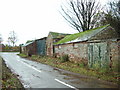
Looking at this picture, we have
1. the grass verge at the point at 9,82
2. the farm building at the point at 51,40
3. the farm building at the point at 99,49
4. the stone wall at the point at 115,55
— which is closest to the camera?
the grass verge at the point at 9,82

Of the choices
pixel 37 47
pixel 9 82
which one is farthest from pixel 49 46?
pixel 9 82

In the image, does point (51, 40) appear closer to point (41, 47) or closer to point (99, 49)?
point (41, 47)

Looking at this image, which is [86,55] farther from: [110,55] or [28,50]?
[28,50]

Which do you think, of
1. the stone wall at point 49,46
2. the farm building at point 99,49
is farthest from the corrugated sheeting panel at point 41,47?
the farm building at point 99,49

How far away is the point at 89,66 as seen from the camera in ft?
35.7

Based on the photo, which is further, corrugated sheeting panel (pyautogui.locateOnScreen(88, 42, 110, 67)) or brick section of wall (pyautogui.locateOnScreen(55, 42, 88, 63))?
brick section of wall (pyautogui.locateOnScreen(55, 42, 88, 63))

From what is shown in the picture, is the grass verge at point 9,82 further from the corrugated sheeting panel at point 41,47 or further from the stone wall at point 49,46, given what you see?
the corrugated sheeting panel at point 41,47

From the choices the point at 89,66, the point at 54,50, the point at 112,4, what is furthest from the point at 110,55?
the point at 54,50

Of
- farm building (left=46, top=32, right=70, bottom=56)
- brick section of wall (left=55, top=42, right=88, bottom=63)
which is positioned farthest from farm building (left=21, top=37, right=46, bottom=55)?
brick section of wall (left=55, top=42, right=88, bottom=63)

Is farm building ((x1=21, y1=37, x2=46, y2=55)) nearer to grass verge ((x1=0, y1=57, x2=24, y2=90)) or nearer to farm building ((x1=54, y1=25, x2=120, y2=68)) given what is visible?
farm building ((x1=54, y1=25, x2=120, y2=68))

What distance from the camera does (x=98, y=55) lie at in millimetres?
10133

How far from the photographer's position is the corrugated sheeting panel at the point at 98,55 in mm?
9414

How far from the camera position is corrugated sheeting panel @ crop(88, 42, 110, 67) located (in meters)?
9.41

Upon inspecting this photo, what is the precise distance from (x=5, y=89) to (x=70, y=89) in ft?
10.3
